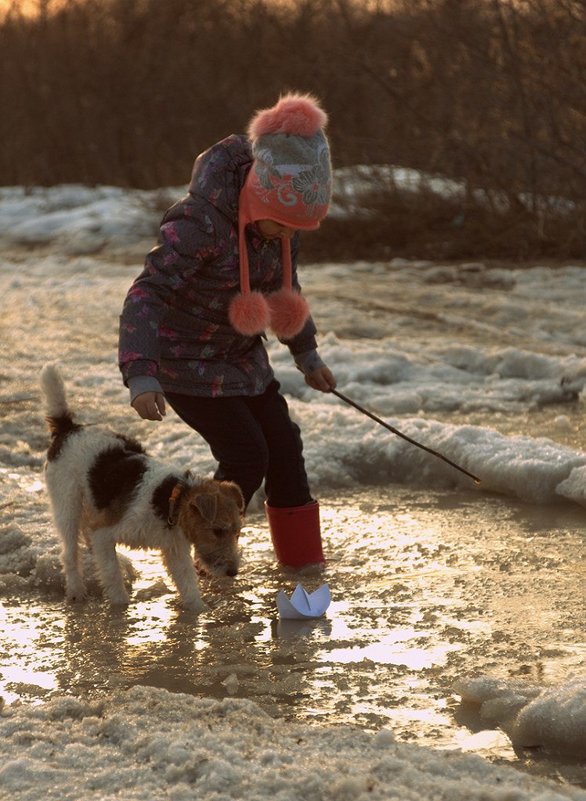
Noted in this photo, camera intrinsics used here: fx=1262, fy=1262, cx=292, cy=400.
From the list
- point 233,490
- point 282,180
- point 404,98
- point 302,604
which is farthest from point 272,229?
point 404,98

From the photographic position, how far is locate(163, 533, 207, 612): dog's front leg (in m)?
4.92

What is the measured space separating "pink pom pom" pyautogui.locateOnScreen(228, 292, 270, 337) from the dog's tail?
79 cm

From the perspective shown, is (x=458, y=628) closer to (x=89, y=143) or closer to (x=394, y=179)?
(x=394, y=179)

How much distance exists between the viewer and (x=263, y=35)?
19.0 m

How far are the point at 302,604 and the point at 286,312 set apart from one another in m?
1.24

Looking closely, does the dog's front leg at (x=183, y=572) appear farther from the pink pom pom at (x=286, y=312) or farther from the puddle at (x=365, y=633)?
the pink pom pom at (x=286, y=312)

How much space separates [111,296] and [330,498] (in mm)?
6783

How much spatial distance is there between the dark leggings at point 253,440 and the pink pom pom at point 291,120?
1095 millimetres

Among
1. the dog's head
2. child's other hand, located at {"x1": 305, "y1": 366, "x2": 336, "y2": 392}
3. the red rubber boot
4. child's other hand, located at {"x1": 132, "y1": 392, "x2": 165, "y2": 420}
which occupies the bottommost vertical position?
the red rubber boot

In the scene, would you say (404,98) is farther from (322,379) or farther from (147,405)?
(147,405)

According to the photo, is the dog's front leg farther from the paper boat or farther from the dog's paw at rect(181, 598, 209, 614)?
the paper boat

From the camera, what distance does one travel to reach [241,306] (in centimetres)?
500

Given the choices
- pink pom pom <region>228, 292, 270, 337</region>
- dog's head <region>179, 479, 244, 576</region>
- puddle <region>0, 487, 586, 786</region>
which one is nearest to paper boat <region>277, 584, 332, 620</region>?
puddle <region>0, 487, 586, 786</region>

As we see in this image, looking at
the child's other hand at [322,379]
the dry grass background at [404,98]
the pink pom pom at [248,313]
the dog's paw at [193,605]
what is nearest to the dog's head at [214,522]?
the dog's paw at [193,605]
